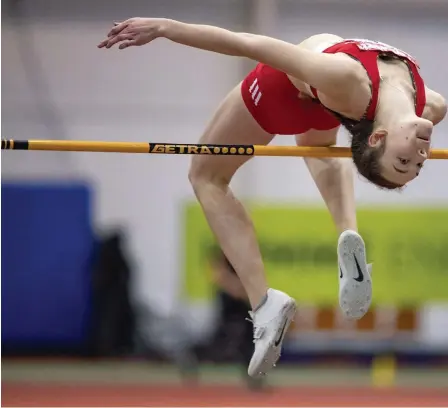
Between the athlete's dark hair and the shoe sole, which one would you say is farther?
the shoe sole

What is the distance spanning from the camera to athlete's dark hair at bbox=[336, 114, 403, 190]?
3.72 m

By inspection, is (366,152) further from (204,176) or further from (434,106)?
(204,176)

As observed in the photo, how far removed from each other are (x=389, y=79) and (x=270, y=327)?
1177mm

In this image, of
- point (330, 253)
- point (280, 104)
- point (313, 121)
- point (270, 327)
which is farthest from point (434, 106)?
point (330, 253)

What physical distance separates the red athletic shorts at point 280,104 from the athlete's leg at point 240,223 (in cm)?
7

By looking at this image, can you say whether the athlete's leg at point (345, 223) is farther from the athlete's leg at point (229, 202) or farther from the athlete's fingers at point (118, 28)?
the athlete's fingers at point (118, 28)

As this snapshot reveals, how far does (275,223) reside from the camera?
27.9 feet

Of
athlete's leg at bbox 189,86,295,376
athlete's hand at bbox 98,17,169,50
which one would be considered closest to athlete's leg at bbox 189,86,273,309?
athlete's leg at bbox 189,86,295,376

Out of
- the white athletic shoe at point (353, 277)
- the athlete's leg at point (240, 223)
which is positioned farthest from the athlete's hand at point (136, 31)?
the white athletic shoe at point (353, 277)

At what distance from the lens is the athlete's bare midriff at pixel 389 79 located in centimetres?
370

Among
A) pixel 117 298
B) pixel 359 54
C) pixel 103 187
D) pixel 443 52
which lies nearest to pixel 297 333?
pixel 117 298

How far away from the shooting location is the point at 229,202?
14.0 ft

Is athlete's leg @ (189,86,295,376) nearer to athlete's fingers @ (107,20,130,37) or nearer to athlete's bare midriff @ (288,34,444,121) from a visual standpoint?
athlete's bare midriff @ (288,34,444,121)

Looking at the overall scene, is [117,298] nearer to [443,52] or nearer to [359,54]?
[443,52]
